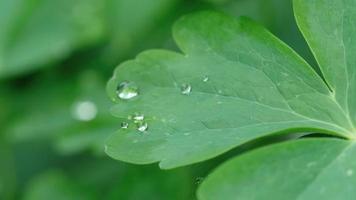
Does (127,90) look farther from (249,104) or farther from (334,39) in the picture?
(334,39)

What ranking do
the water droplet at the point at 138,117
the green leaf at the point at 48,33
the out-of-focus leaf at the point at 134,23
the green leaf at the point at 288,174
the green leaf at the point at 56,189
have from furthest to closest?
1. the green leaf at the point at 48,33
2. the out-of-focus leaf at the point at 134,23
3. the green leaf at the point at 56,189
4. the water droplet at the point at 138,117
5. the green leaf at the point at 288,174

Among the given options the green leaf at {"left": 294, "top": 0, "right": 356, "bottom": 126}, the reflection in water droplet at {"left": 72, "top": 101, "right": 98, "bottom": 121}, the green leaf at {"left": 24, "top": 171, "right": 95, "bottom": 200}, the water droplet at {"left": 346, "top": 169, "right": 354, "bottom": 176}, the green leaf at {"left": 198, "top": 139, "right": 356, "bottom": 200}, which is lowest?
the green leaf at {"left": 24, "top": 171, "right": 95, "bottom": 200}

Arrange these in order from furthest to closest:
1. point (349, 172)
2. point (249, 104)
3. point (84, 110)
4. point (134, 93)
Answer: point (84, 110)
point (134, 93)
point (249, 104)
point (349, 172)

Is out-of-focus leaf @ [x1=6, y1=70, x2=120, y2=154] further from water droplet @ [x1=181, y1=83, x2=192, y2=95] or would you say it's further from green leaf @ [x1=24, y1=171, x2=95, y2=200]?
water droplet @ [x1=181, y1=83, x2=192, y2=95]

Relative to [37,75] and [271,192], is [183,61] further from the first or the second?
[37,75]

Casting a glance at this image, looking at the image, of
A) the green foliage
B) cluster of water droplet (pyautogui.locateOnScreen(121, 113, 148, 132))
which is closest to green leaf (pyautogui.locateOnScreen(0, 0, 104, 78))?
the green foliage

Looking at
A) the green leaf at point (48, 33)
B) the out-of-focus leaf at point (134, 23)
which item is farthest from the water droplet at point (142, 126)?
the green leaf at point (48, 33)

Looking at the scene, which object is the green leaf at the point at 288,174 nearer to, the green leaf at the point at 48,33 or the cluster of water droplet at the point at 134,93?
the cluster of water droplet at the point at 134,93

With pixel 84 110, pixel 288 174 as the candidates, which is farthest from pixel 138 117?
pixel 84 110
